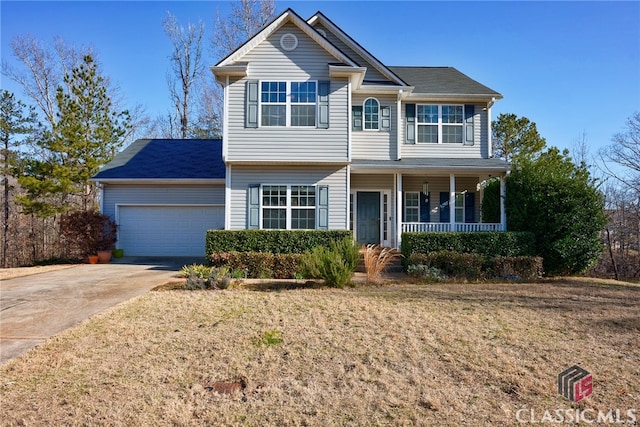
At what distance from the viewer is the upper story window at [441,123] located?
14352 mm

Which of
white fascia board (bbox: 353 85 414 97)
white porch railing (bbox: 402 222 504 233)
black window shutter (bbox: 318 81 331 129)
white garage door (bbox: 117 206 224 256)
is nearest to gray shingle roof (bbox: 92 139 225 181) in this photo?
white garage door (bbox: 117 206 224 256)

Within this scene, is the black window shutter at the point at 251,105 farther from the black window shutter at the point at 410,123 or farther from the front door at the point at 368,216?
the black window shutter at the point at 410,123

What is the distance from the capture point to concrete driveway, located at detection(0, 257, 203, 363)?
5.83 metres

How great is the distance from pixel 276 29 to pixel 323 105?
281cm

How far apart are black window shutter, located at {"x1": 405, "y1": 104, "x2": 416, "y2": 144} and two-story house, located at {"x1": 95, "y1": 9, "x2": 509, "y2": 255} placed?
39 mm

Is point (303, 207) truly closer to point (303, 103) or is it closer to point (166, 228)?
point (303, 103)

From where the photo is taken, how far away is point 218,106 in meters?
26.9

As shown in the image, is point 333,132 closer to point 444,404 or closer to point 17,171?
point 444,404

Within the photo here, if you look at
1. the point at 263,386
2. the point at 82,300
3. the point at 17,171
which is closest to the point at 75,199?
the point at 17,171

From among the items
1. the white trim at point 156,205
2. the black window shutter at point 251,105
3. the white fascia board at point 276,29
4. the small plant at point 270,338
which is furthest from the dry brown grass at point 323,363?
the white trim at point 156,205

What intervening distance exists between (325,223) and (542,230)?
21.5 ft

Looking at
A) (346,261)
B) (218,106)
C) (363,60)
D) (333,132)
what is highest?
(218,106)

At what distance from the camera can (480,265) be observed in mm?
11078

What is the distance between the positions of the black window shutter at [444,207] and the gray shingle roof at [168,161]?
8.57m
